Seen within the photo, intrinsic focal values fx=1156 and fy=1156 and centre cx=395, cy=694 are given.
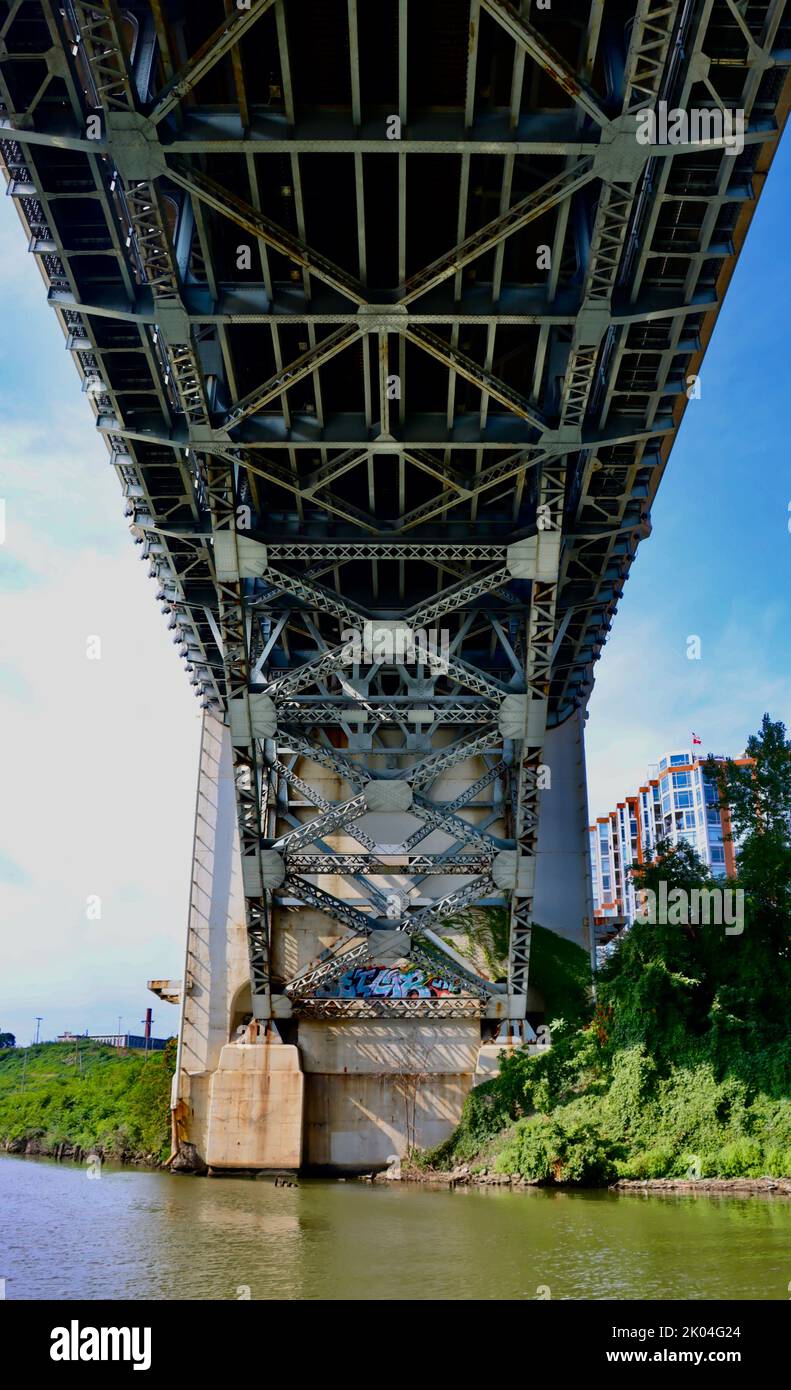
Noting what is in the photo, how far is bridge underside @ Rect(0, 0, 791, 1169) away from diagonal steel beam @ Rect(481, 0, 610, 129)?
0.19 ft

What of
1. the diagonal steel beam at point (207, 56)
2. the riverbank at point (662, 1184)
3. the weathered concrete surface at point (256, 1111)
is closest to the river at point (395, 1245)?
the riverbank at point (662, 1184)

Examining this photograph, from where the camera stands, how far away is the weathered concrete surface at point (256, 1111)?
103ft

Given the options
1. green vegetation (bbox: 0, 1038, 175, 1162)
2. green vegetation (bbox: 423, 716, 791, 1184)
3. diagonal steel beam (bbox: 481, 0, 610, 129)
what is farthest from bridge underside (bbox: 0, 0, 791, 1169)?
green vegetation (bbox: 0, 1038, 175, 1162)

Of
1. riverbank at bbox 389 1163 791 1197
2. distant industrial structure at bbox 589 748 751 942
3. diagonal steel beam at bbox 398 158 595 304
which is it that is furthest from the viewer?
distant industrial structure at bbox 589 748 751 942

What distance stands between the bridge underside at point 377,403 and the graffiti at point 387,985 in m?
0.12

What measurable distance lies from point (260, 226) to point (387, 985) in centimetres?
2239

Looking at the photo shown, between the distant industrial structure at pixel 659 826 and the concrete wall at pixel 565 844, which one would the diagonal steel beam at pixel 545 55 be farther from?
the distant industrial structure at pixel 659 826

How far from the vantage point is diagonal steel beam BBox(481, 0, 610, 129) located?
1475cm

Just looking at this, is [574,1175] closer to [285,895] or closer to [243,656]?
[285,895]

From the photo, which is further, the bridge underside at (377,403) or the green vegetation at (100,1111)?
the green vegetation at (100,1111)

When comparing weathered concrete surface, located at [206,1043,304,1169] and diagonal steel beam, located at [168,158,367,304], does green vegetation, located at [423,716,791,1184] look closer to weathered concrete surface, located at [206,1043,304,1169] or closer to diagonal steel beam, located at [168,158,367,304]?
weathered concrete surface, located at [206,1043,304,1169]

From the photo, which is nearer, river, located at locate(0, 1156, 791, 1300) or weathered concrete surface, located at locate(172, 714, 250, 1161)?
river, located at locate(0, 1156, 791, 1300)

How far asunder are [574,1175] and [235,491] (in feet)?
54.9

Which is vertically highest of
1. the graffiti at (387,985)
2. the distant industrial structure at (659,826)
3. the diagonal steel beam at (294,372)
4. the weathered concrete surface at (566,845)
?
the distant industrial structure at (659,826)
